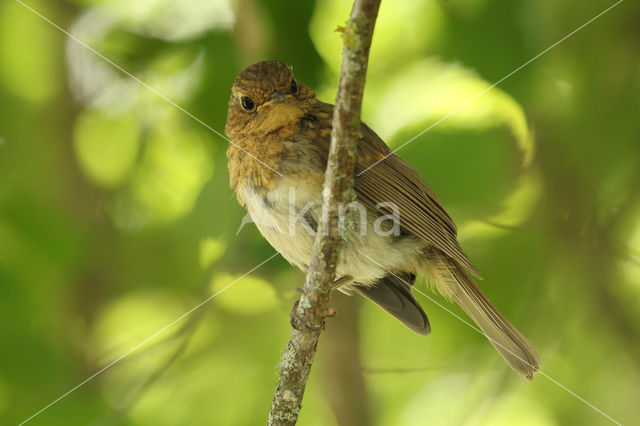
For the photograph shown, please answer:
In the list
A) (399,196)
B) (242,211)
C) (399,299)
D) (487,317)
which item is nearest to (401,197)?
(399,196)

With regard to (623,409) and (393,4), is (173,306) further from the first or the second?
(623,409)

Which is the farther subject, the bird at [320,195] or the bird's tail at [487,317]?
the bird's tail at [487,317]

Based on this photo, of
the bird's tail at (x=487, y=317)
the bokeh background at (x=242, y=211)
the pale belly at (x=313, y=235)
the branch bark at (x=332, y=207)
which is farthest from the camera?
the bokeh background at (x=242, y=211)

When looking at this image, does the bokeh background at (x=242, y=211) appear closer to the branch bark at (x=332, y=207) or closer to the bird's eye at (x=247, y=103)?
the bird's eye at (x=247, y=103)

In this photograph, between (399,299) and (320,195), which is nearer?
(320,195)

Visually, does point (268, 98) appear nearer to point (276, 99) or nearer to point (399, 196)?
point (276, 99)

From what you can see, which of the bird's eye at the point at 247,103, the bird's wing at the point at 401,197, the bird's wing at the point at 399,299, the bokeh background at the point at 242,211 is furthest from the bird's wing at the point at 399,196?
the bokeh background at the point at 242,211

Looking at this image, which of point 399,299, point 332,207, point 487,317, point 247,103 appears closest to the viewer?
point 332,207
